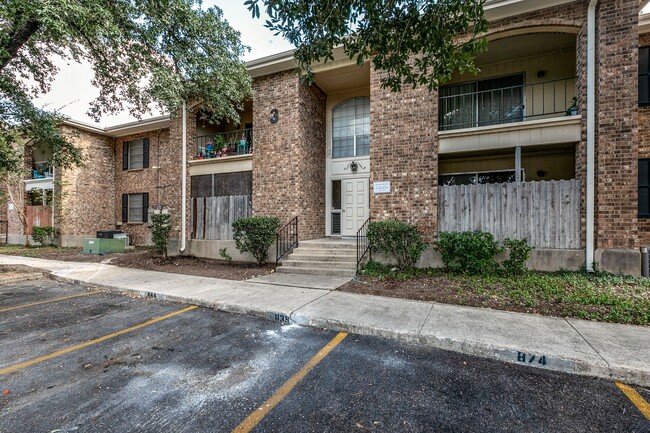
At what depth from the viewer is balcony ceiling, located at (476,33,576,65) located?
27.0 ft

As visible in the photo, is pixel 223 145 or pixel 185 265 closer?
pixel 185 265

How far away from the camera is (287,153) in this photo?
32.7ft

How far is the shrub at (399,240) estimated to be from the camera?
7887 millimetres

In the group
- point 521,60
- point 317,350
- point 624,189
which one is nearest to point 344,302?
point 317,350

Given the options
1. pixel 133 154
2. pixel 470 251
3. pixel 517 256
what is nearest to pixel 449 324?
pixel 470 251

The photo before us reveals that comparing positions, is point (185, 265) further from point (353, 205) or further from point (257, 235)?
point (353, 205)

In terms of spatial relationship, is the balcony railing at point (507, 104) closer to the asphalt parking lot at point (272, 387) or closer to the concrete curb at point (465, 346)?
the concrete curb at point (465, 346)

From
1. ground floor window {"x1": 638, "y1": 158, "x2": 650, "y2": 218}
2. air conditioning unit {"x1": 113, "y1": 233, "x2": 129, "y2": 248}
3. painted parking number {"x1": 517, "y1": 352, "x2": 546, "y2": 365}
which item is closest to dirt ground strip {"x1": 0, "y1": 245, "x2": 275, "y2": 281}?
air conditioning unit {"x1": 113, "y1": 233, "x2": 129, "y2": 248}

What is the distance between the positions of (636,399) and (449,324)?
6.17ft

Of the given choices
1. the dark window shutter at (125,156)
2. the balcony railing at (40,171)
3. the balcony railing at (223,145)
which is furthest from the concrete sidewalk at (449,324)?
the balcony railing at (40,171)

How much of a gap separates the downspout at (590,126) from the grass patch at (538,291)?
2.64 ft

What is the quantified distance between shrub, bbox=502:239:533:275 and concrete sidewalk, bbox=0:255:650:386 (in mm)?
2780

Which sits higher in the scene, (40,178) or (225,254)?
(40,178)

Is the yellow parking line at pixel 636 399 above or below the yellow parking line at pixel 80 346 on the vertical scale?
above
